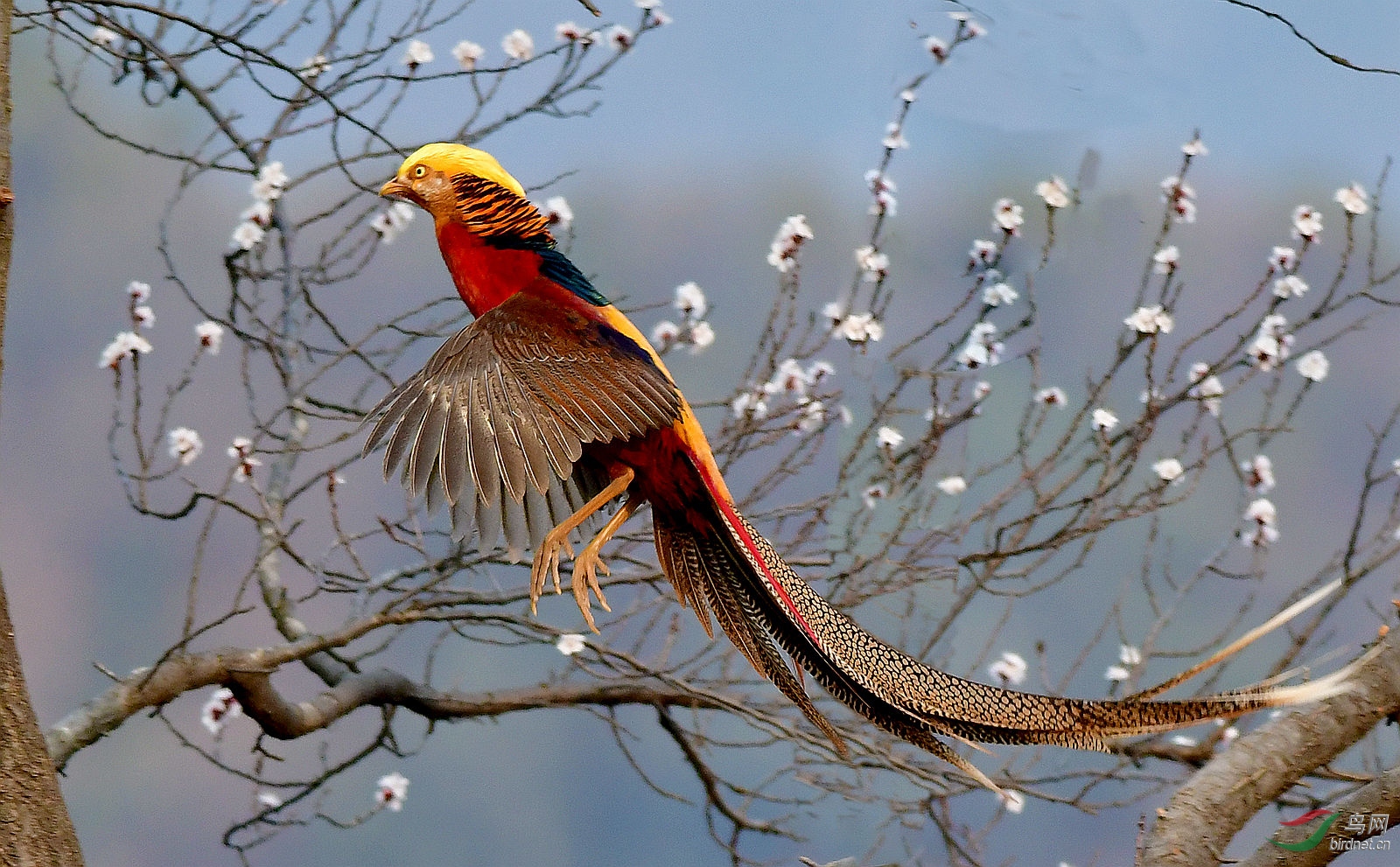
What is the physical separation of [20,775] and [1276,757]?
6.11ft

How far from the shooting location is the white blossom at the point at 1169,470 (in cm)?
308

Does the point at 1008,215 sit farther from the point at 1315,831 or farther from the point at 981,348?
the point at 1315,831

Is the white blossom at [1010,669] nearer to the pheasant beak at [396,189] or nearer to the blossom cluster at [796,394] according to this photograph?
the blossom cluster at [796,394]

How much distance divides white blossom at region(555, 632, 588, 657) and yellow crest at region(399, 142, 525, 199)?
145 centimetres

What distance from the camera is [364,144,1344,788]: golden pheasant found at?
58.6 inches

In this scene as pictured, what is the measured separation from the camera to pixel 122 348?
9.69ft

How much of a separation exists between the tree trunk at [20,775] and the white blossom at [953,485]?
6.55 feet

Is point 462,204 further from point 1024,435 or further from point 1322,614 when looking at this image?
point 1322,614

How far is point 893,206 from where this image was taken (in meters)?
2.88

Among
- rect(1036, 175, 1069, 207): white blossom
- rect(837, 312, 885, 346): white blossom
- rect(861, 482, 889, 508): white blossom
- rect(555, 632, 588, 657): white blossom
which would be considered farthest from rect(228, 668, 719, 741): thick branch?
rect(1036, 175, 1069, 207): white blossom

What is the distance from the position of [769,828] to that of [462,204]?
2.23 meters

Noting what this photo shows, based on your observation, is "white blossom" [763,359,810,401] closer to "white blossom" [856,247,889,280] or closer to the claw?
"white blossom" [856,247,889,280]

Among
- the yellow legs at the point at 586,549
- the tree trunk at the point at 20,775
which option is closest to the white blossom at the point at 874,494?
the yellow legs at the point at 586,549

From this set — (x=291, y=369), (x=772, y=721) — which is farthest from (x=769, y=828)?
(x=291, y=369)
